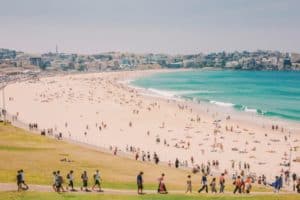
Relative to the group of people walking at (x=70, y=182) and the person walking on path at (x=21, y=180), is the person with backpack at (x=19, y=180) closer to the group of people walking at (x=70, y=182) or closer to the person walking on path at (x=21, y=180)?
the person walking on path at (x=21, y=180)

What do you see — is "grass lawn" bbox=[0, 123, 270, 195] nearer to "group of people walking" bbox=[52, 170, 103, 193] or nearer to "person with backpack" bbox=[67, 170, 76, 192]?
"group of people walking" bbox=[52, 170, 103, 193]

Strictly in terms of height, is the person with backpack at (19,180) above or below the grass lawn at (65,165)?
above

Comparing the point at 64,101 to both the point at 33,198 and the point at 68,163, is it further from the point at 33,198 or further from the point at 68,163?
the point at 33,198

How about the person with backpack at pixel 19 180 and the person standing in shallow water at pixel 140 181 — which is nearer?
the person with backpack at pixel 19 180

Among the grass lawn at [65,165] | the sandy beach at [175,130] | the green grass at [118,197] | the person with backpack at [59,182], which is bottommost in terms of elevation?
the sandy beach at [175,130]

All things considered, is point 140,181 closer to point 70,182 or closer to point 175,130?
point 70,182

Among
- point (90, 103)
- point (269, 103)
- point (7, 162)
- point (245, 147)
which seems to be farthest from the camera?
point (269, 103)

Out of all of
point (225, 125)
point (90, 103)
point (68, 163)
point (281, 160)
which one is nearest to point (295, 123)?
point (225, 125)

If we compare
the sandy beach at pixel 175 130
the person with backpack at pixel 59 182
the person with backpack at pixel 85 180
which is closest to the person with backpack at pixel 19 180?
the person with backpack at pixel 59 182
